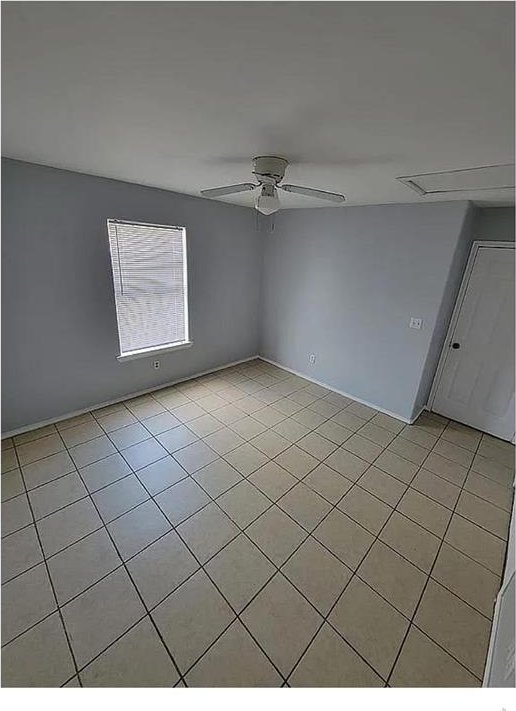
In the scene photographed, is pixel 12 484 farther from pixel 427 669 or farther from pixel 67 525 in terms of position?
pixel 427 669

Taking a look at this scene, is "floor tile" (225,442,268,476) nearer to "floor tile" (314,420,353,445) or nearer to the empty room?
the empty room

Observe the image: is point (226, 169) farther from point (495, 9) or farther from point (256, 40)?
point (495, 9)

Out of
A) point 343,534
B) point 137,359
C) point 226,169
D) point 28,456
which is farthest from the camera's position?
point 137,359

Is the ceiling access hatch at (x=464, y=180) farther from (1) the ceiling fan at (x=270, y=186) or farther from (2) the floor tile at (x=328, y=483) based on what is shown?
(2) the floor tile at (x=328, y=483)

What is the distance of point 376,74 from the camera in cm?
93

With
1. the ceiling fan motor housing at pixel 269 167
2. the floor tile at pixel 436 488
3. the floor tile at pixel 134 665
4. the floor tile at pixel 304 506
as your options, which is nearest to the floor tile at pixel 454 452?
the floor tile at pixel 436 488

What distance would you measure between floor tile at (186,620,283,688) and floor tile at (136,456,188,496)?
1.09 m

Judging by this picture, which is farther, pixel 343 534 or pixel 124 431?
pixel 124 431

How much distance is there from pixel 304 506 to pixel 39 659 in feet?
5.25

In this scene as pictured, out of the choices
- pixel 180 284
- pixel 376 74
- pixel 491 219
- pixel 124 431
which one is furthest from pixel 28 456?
pixel 491 219

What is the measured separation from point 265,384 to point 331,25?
138 inches

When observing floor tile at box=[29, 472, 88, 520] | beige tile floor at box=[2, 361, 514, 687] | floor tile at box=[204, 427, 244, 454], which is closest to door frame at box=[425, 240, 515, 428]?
beige tile floor at box=[2, 361, 514, 687]

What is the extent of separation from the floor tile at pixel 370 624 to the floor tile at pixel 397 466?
1056 millimetres

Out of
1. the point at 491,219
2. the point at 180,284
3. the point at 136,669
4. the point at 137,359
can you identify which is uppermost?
the point at 491,219
